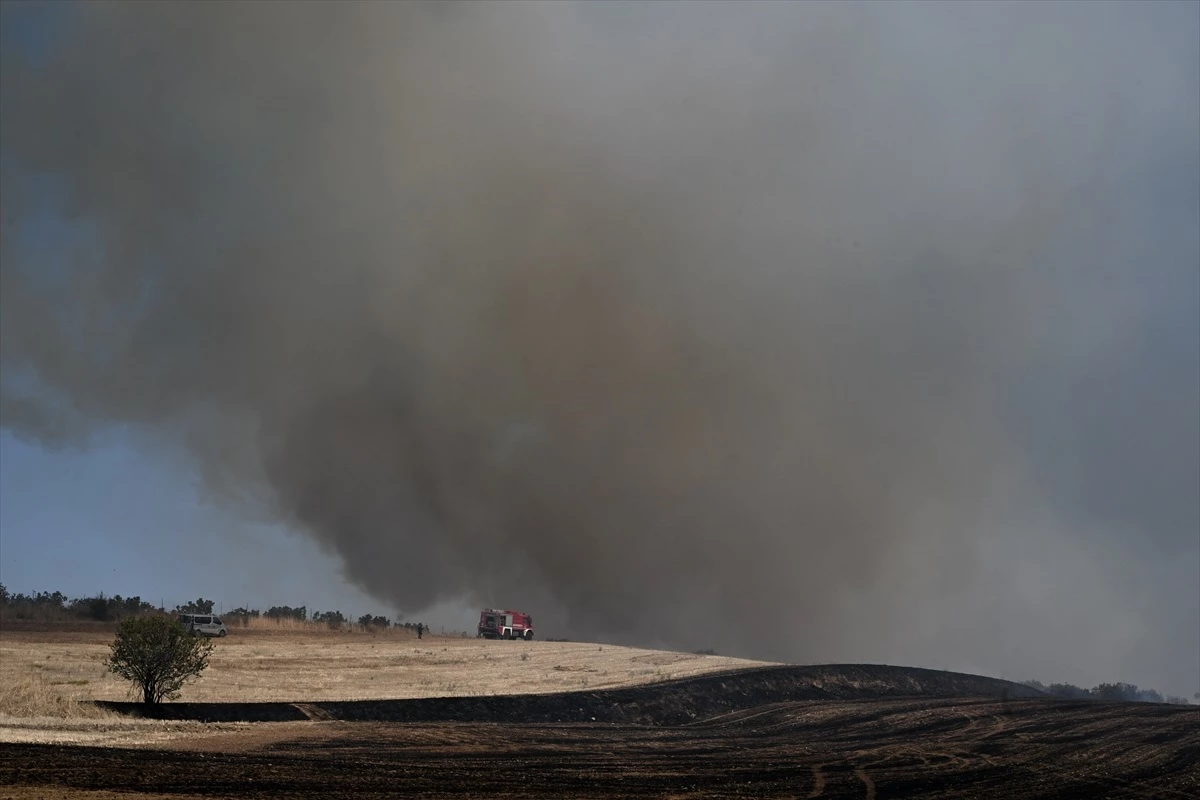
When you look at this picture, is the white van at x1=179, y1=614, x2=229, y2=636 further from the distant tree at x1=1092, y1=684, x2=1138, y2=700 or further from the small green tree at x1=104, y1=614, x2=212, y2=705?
the distant tree at x1=1092, y1=684, x2=1138, y2=700

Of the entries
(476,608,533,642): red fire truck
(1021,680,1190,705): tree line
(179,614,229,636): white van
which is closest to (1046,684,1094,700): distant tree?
(1021,680,1190,705): tree line

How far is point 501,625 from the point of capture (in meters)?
75.2

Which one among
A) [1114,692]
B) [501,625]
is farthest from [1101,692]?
[501,625]

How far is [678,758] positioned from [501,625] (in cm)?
4873

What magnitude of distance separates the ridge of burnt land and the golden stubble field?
1829 mm

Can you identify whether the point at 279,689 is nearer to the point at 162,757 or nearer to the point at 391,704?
the point at 391,704

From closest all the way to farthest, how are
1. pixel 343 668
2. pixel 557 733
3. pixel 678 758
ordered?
pixel 678 758 < pixel 557 733 < pixel 343 668

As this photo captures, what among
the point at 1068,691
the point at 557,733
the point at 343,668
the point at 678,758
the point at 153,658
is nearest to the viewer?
the point at 678,758

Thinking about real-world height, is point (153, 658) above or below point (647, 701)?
above

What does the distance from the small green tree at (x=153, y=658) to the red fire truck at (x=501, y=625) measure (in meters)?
42.7

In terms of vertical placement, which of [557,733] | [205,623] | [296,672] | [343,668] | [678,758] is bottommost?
[678,758]

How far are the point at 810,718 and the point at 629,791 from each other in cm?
1915

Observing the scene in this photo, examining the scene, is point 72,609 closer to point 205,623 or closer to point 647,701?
point 205,623

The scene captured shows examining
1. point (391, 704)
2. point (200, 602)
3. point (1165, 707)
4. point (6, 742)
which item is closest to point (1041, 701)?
point (1165, 707)
